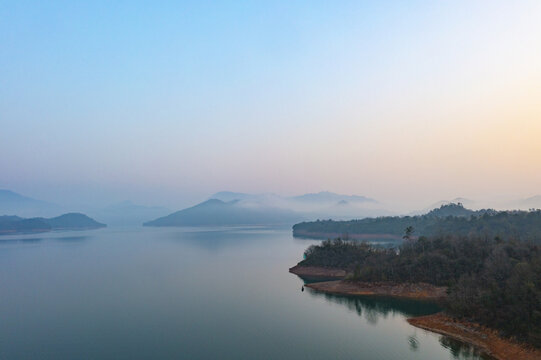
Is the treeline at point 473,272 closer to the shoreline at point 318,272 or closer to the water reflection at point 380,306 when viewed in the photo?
the shoreline at point 318,272

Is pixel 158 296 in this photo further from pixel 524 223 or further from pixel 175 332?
pixel 524 223

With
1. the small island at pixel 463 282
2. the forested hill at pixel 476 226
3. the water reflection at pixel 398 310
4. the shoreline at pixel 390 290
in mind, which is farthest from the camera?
the forested hill at pixel 476 226

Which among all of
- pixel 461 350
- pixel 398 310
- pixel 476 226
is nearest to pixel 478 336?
pixel 461 350

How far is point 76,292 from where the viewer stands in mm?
56781

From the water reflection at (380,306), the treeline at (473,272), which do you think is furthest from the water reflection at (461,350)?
the water reflection at (380,306)

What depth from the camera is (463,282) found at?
45.7m

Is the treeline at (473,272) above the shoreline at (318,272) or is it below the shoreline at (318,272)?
above

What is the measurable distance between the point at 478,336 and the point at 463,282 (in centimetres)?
1250

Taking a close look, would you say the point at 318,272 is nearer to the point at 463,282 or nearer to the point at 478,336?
the point at 463,282

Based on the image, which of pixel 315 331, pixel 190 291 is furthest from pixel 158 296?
pixel 315 331

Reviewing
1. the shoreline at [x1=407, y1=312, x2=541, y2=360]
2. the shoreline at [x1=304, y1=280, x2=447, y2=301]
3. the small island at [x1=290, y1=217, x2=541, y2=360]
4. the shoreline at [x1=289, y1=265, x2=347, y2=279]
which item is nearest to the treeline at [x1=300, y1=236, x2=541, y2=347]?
the small island at [x1=290, y1=217, x2=541, y2=360]

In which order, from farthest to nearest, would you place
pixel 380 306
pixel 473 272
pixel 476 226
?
pixel 476 226 < pixel 473 272 < pixel 380 306

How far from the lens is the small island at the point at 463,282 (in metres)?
32.7

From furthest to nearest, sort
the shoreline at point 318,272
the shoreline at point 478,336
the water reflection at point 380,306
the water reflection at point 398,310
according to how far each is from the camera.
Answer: the shoreline at point 318,272, the water reflection at point 380,306, the water reflection at point 398,310, the shoreline at point 478,336
